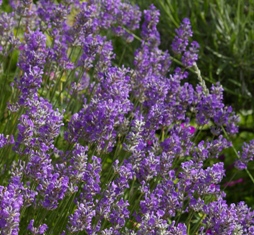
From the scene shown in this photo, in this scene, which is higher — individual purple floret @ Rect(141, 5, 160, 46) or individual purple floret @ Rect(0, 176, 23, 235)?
individual purple floret @ Rect(141, 5, 160, 46)

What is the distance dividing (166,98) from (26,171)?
3.16ft

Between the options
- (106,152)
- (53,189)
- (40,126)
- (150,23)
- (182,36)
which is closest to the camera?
(53,189)

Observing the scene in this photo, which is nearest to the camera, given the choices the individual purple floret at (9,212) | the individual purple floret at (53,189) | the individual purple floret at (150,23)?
the individual purple floret at (9,212)

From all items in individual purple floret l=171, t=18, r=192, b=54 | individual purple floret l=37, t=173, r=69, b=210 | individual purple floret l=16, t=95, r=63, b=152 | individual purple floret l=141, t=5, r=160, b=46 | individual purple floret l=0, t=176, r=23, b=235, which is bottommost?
individual purple floret l=0, t=176, r=23, b=235

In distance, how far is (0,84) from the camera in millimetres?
3824

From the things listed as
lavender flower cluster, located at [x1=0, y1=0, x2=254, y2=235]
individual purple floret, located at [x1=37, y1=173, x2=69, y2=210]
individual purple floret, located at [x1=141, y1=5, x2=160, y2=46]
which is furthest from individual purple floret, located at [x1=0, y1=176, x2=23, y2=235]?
individual purple floret, located at [x1=141, y1=5, x2=160, y2=46]

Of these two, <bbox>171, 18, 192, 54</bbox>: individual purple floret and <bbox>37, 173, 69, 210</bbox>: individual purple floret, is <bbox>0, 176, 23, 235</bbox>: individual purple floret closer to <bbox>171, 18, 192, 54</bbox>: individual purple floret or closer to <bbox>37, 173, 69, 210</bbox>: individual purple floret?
<bbox>37, 173, 69, 210</bbox>: individual purple floret

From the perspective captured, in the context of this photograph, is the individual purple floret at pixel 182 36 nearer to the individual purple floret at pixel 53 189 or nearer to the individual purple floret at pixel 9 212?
the individual purple floret at pixel 53 189

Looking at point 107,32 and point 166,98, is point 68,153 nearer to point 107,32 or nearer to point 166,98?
point 166,98

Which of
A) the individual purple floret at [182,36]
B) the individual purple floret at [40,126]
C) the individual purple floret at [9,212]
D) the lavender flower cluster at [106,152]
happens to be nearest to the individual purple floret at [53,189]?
the lavender flower cluster at [106,152]

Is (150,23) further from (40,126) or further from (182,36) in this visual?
(40,126)

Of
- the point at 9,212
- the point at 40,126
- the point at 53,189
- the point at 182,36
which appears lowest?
the point at 9,212

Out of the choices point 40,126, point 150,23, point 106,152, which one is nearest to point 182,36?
point 150,23

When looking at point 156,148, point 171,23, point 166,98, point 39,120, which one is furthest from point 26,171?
point 171,23
